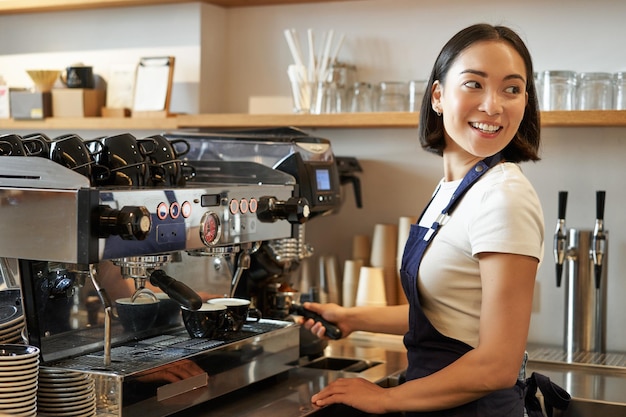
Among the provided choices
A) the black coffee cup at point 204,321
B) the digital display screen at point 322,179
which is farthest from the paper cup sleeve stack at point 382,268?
the black coffee cup at point 204,321

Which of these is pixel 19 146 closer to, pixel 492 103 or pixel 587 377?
pixel 492 103

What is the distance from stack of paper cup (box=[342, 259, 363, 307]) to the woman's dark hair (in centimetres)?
101

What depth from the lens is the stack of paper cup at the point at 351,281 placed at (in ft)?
9.12

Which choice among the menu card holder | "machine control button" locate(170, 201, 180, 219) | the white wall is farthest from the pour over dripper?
"machine control button" locate(170, 201, 180, 219)

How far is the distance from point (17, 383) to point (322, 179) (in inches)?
43.2

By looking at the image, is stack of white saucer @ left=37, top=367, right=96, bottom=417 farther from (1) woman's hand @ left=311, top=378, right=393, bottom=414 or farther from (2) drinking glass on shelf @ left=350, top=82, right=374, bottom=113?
(2) drinking glass on shelf @ left=350, top=82, right=374, bottom=113

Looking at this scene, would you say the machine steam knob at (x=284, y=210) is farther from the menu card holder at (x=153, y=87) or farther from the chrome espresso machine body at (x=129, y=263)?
the menu card holder at (x=153, y=87)

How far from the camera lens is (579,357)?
249 cm

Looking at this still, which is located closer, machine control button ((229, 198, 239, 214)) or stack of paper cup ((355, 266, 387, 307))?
machine control button ((229, 198, 239, 214))

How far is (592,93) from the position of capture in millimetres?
2463

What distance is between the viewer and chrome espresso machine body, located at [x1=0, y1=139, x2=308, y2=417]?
1.45 meters

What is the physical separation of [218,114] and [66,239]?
1471mm

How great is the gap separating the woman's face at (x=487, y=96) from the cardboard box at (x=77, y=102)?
1.75 metres

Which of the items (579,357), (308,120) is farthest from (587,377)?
(308,120)
